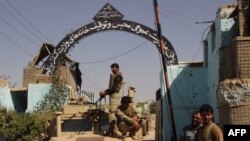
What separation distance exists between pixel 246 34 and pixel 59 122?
510 centimetres

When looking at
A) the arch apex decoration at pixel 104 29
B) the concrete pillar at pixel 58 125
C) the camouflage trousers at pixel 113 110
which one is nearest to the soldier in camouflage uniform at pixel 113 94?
the camouflage trousers at pixel 113 110

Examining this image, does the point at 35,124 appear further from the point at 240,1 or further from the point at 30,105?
the point at 240,1

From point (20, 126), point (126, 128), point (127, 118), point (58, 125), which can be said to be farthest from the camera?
point (20, 126)

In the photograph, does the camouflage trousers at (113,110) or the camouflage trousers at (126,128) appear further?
the camouflage trousers at (113,110)

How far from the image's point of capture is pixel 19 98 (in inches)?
1115

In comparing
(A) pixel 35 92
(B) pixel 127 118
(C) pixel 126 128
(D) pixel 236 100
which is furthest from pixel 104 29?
(B) pixel 127 118

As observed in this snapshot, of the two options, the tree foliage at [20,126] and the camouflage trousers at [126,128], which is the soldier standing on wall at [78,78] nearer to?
the tree foliage at [20,126]

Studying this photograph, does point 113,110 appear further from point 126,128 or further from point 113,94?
point 126,128

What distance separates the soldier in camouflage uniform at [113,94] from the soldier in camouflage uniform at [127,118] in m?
0.21

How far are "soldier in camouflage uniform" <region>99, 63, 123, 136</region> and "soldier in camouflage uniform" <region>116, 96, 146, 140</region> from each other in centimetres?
21

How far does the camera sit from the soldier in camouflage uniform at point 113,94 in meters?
10.2

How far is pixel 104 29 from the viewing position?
82.1 feet

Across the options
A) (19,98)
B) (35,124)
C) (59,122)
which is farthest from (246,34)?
(19,98)

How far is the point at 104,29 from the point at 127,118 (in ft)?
51.2
